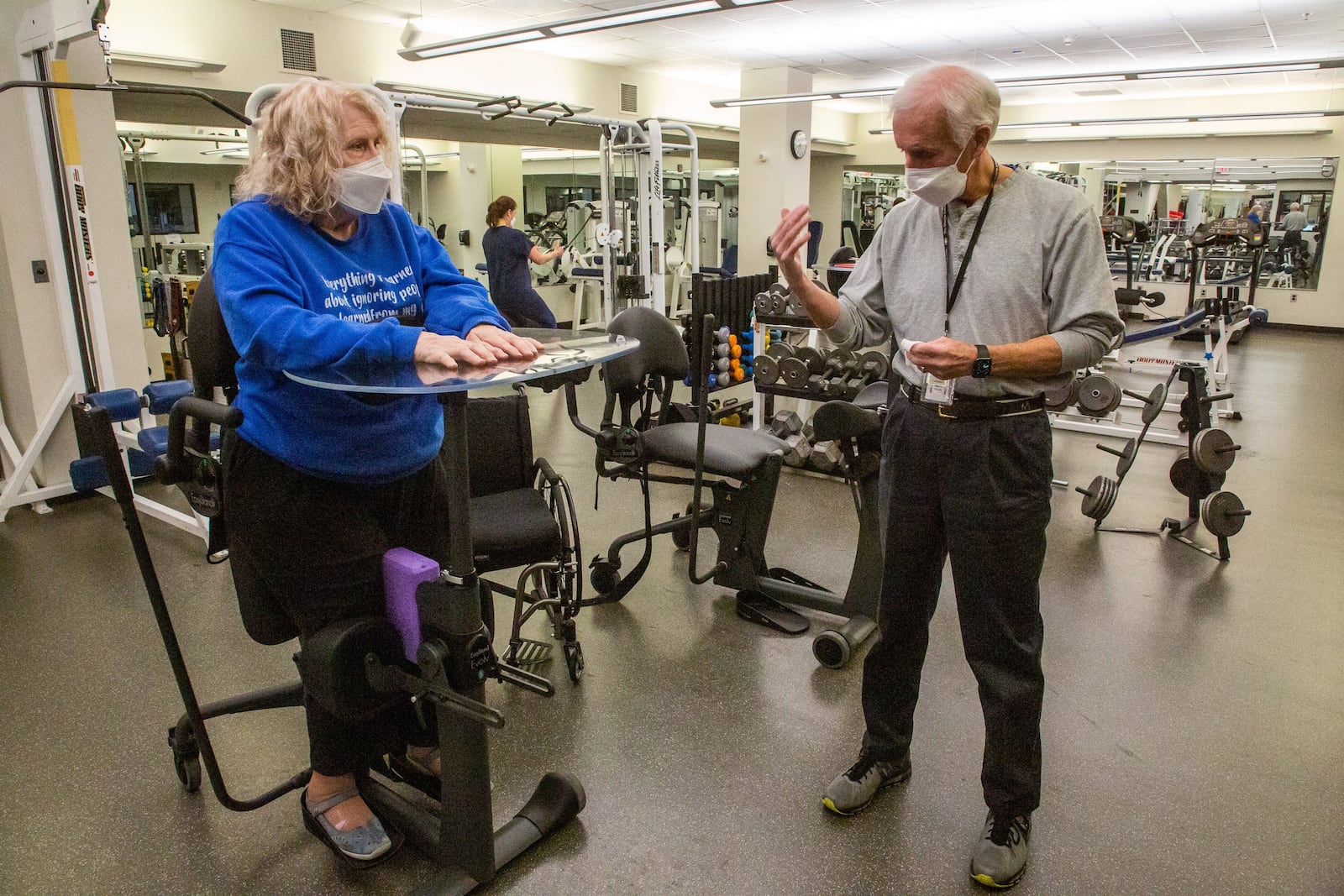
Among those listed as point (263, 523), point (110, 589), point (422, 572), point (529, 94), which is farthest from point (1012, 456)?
point (529, 94)

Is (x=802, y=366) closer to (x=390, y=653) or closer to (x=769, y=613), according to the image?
(x=769, y=613)

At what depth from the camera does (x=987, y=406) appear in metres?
1.63

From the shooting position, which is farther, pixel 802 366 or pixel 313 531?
pixel 802 366

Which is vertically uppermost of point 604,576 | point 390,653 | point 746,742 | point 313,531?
point 313,531

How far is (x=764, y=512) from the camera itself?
3053 millimetres

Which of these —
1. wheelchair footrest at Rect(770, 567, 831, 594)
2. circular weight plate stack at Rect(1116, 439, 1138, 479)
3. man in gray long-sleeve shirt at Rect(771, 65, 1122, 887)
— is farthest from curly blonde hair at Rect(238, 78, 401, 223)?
circular weight plate stack at Rect(1116, 439, 1138, 479)

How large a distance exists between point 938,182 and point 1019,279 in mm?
235

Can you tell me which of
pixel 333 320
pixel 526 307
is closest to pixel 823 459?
pixel 526 307

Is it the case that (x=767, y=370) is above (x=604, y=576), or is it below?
above

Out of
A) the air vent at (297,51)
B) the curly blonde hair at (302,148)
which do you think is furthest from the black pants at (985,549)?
the air vent at (297,51)

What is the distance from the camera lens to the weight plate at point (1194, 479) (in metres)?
3.78

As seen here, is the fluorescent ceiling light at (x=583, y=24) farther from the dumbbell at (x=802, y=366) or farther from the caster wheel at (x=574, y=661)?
the caster wheel at (x=574, y=661)

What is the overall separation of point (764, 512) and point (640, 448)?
50 centimetres

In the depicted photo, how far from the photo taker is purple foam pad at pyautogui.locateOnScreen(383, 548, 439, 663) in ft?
5.01
